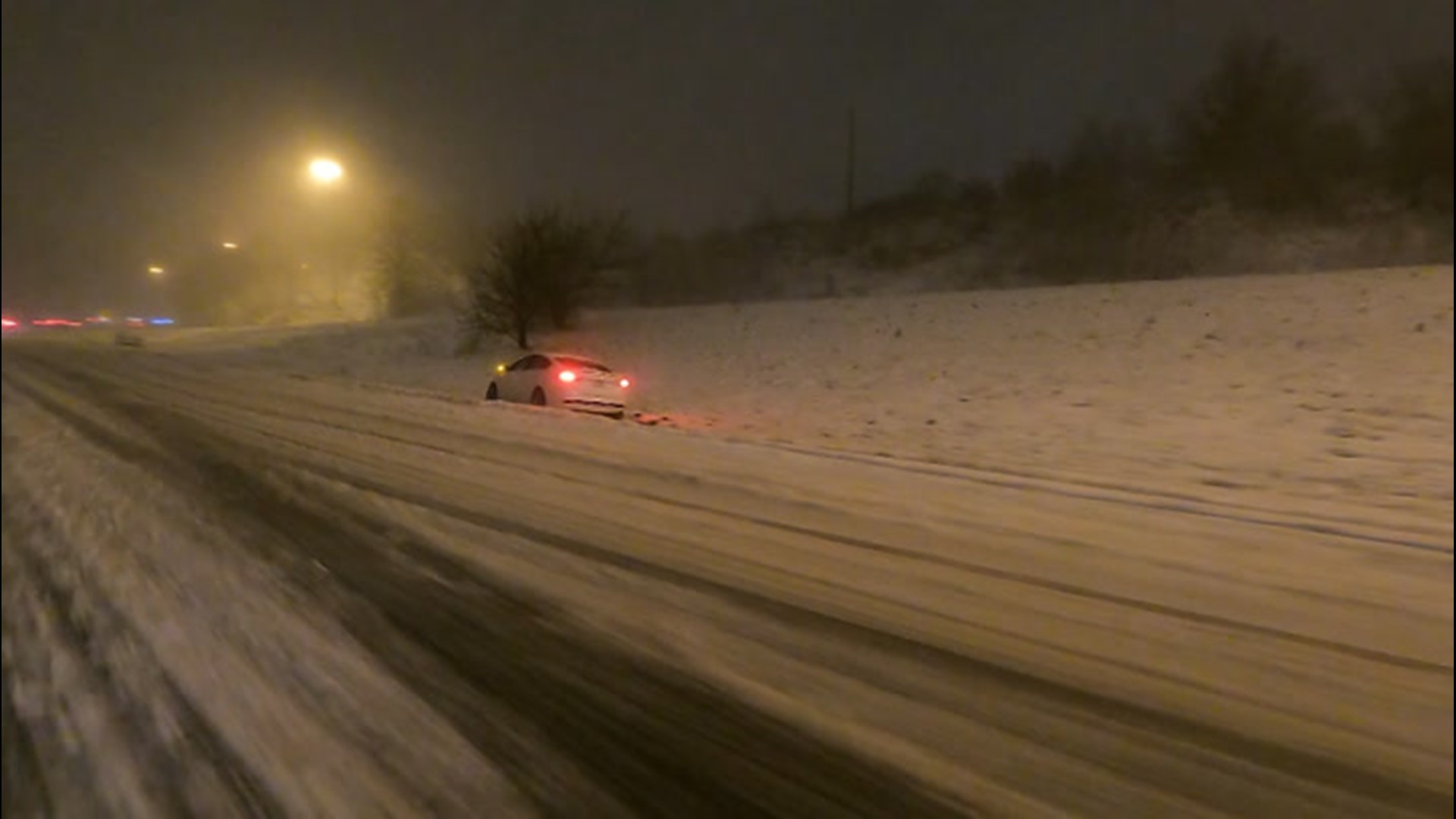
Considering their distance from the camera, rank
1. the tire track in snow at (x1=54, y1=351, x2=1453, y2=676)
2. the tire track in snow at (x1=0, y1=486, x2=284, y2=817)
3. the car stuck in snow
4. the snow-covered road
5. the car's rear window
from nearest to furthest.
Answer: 1. the tire track in snow at (x1=0, y1=486, x2=284, y2=817)
2. the snow-covered road
3. the tire track in snow at (x1=54, y1=351, x2=1453, y2=676)
4. the car stuck in snow
5. the car's rear window

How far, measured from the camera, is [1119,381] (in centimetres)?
1435

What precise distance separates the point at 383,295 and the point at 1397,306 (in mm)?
31611

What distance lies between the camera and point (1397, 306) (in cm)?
1426

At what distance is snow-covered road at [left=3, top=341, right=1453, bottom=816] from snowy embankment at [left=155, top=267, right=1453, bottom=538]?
250cm

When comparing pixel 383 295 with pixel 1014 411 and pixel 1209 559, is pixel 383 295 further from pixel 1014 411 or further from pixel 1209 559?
pixel 1209 559

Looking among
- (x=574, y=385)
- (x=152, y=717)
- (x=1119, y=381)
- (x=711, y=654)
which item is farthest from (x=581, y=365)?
(x=152, y=717)

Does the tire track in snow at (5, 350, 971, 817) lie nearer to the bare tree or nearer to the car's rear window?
the car's rear window

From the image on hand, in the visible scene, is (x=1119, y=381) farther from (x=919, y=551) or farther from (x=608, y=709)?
(x=608, y=709)

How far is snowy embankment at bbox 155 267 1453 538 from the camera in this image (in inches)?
354

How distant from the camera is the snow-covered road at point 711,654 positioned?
9.36ft

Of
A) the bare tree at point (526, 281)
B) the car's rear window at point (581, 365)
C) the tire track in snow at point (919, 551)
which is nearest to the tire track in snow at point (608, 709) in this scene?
the tire track in snow at point (919, 551)

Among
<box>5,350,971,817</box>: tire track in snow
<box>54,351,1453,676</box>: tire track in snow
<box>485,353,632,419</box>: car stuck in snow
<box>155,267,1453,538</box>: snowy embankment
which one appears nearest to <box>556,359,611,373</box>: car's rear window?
<box>485,353,632,419</box>: car stuck in snow

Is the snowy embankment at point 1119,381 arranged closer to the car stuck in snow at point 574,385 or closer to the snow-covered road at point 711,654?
the car stuck in snow at point 574,385

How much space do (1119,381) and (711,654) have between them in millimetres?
12266
